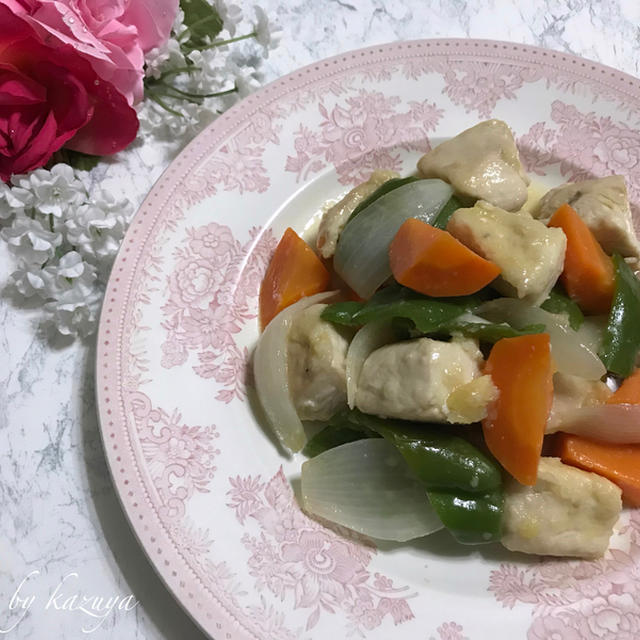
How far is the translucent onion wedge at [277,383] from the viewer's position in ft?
6.12

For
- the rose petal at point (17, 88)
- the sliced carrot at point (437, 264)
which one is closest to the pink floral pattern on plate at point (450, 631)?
the sliced carrot at point (437, 264)

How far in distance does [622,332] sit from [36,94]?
6.11 feet

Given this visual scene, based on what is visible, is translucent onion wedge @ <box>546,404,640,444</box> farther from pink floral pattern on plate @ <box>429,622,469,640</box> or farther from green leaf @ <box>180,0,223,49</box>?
green leaf @ <box>180,0,223,49</box>

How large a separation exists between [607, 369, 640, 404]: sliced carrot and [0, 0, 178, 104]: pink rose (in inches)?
69.2

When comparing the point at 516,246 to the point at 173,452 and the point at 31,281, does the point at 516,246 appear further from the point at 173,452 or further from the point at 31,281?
the point at 31,281

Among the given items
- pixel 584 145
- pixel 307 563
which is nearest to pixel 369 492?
pixel 307 563

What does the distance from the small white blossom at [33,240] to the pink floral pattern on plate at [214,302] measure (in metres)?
0.38

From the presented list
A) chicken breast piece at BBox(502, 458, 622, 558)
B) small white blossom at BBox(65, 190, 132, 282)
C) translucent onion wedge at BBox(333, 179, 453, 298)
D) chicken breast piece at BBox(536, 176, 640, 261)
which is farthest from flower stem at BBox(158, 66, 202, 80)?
chicken breast piece at BBox(502, 458, 622, 558)

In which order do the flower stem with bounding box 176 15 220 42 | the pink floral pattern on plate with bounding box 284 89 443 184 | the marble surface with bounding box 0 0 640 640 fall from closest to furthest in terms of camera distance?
1. the marble surface with bounding box 0 0 640 640
2. the pink floral pattern on plate with bounding box 284 89 443 184
3. the flower stem with bounding box 176 15 220 42

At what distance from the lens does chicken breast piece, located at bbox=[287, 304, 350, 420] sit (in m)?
1.85

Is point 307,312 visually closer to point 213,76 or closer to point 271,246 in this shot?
point 271,246

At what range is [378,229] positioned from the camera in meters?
1.94

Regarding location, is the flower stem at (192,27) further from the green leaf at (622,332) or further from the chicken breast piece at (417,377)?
the green leaf at (622,332)

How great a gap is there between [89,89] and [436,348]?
1.35 metres
